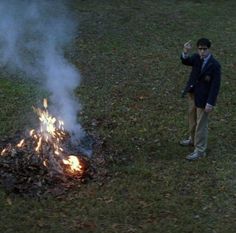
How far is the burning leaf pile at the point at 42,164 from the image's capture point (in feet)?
29.2

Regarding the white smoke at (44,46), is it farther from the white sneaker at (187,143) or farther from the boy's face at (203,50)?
the boy's face at (203,50)

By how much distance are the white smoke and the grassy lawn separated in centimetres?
36

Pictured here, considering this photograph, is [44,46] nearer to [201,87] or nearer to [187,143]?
[187,143]

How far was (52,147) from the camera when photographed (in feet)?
31.1

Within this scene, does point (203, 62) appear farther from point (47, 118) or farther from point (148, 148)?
point (47, 118)

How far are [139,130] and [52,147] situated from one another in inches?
93.9

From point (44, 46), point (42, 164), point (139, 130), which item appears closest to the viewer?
point (42, 164)

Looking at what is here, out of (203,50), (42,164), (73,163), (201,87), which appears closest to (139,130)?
(201,87)

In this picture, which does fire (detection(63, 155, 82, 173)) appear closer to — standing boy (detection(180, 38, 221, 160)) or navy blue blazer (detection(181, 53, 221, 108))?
standing boy (detection(180, 38, 221, 160))

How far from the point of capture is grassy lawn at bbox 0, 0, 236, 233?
8.16m

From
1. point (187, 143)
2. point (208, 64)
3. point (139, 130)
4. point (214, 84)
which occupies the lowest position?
point (187, 143)

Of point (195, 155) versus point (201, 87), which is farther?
point (195, 155)

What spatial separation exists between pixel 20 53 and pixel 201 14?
833cm

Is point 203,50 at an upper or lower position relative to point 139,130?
upper
